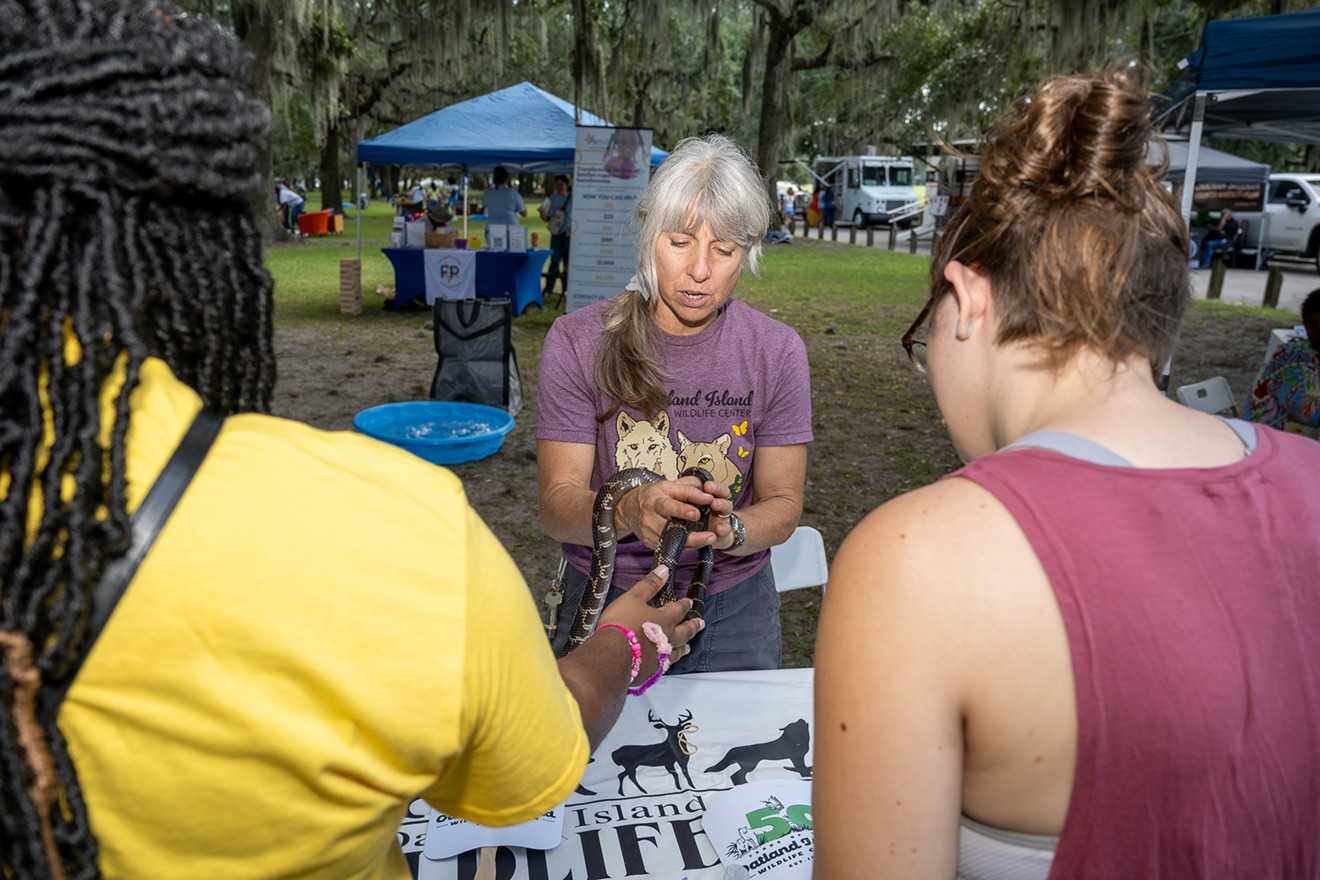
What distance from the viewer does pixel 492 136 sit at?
1464 centimetres

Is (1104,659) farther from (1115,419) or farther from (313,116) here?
(313,116)

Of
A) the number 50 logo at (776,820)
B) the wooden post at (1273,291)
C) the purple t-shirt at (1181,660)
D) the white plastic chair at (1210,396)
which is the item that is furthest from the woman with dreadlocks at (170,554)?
the wooden post at (1273,291)

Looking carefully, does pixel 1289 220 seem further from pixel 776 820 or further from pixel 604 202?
pixel 776 820

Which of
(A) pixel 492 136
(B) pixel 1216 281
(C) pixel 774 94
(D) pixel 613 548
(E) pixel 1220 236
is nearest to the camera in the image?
(D) pixel 613 548

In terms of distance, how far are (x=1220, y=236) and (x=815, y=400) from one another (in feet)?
61.6

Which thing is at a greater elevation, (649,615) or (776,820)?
(649,615)

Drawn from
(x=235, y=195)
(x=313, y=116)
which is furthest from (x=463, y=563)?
(x=313, y=116)

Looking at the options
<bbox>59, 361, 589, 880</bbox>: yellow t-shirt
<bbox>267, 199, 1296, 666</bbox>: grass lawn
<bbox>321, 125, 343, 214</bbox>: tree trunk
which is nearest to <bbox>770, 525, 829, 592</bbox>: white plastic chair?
<bbox>267, 199, 1296, 666</bbox>: grass lawn

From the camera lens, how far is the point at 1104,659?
1.12 metres

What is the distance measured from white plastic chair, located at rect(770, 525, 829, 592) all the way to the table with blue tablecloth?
11.5 metres

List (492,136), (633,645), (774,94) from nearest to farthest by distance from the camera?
1. (633,645)
2. (492,136)
3. (774,94)

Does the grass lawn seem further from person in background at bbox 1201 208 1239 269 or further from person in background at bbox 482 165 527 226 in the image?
person in background at bbox 1201 208 1239 269

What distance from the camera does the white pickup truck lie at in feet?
74.7

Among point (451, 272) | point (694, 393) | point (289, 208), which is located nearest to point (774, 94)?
point (451, 272)
